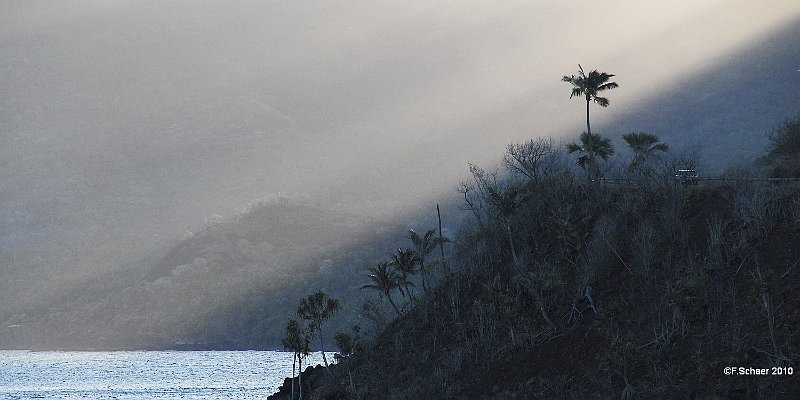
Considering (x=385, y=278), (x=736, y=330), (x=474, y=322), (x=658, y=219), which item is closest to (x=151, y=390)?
(x=385, y=278)

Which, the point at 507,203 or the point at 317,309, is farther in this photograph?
the point at 317,309

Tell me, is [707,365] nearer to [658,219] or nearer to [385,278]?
[658,219]

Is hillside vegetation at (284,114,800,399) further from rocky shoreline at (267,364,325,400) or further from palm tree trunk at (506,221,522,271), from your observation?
rocky shoreline at (267,364,325,400)

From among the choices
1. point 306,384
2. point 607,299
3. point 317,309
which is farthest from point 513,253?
point 306,384

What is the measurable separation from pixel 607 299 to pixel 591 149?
812 inches

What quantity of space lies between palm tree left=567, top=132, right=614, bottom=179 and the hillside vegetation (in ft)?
5.45

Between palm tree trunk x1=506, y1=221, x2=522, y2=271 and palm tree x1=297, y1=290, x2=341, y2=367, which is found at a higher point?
palm tree trunk x1=506, y1=221, x2=522, y2=271

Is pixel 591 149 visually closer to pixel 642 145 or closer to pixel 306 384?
pixel 642 145

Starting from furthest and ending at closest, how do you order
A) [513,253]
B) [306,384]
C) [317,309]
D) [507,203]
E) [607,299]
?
[306,384]
[317,309]
[507,203]
[513,253]
[607,299]

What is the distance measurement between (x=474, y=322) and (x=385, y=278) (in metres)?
15.2

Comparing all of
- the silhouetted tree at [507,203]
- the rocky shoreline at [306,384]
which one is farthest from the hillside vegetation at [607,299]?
the rocky shoreline at [306,384]

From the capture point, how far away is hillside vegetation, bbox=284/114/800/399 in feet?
196

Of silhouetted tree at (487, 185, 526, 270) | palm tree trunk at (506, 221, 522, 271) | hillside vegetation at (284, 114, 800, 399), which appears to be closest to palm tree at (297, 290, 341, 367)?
hillside vegetation at (284, 114, 800, 399)

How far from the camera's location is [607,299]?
233 ft
